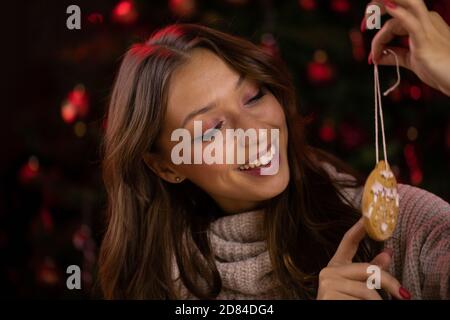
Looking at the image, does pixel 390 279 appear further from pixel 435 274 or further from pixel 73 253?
pixel 73 253

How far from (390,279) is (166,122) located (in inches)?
13.1

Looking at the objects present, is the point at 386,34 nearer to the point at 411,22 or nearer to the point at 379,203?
the point at 411,22

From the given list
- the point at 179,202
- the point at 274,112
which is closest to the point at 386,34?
the point at 274,112

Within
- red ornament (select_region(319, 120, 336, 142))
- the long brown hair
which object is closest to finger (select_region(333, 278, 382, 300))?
the long brown hair

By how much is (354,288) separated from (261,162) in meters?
0.19

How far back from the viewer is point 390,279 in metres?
0.75

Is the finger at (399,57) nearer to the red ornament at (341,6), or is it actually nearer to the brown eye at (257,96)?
the brown eye at (257,96)

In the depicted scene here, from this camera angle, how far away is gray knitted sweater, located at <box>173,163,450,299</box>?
2.63 feet

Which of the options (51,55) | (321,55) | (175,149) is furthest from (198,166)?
(51,55)

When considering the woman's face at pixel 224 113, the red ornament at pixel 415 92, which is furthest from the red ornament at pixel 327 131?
the woman's face at pixel 224 113

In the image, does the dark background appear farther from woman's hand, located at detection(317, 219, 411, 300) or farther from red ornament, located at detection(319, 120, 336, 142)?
woman's hand, located at detection(317, 219, 411, 300)

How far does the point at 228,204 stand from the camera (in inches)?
37.9

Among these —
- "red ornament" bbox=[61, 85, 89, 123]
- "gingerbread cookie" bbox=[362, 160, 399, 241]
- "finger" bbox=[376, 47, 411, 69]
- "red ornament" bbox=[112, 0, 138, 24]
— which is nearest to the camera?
"gingerbread cookie" bbox=[362, 160, 399, 241]

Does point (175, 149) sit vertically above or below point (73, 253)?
above
